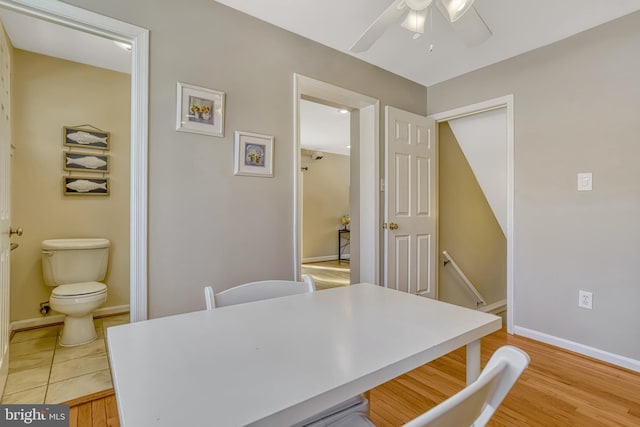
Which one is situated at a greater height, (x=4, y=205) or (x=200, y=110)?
(x=200, y=110)

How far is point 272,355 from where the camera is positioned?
2.30 ft

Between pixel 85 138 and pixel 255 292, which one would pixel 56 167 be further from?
pixel 255 292

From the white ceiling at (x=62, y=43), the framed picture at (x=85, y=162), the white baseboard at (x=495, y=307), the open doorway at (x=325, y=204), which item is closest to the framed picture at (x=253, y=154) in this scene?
the white ceiling at (x=62, y=43)

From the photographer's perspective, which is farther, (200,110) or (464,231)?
(464,231)

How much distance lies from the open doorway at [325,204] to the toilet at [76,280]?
3344 millimetres

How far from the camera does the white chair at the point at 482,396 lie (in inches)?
16.8

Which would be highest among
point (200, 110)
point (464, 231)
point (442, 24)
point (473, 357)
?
point (442, 24)

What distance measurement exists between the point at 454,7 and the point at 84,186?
10.3 ft

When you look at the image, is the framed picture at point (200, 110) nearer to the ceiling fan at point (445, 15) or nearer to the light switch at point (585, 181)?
the ceiling fan at point (445, 15)

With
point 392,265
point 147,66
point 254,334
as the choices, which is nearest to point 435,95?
point 392,265

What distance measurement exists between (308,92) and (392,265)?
5.33 ft

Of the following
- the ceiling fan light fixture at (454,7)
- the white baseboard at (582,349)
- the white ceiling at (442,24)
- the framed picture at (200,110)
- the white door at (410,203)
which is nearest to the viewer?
the ceiling fan light fixture at (454,7)

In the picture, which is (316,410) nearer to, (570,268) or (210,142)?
(210,142)

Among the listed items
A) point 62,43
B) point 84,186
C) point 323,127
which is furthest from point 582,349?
point 62,43
